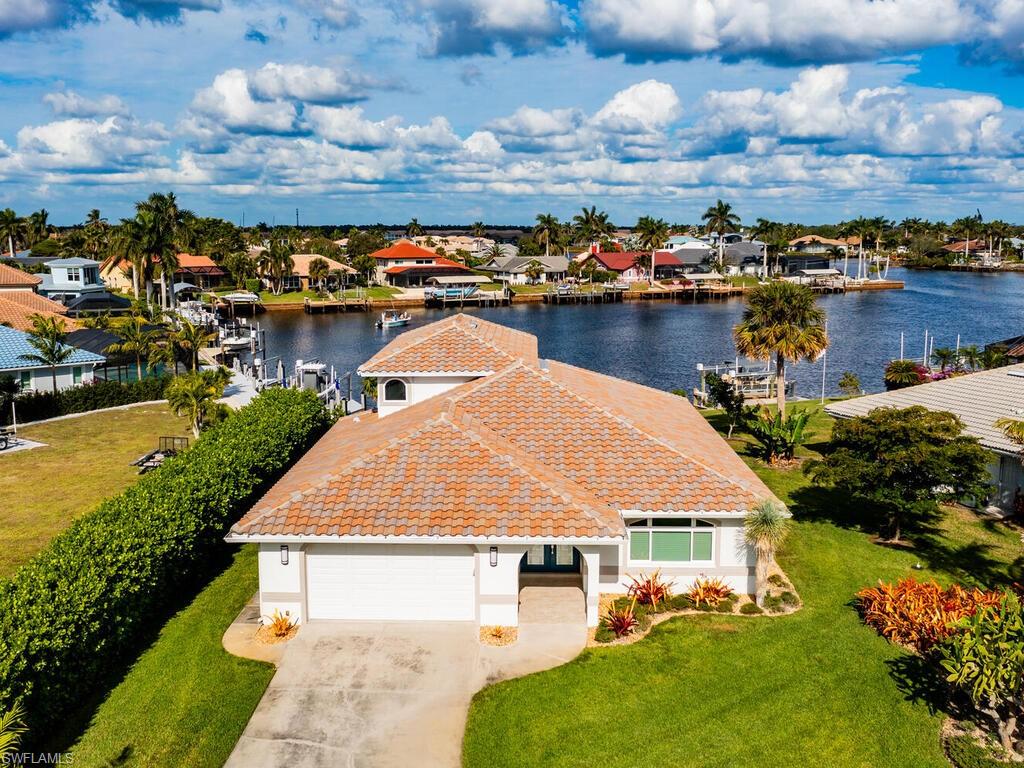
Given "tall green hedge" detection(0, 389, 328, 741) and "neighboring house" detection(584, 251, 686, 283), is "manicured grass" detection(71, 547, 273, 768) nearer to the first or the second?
"tall green hedge" detection(0, 389, 328, 741)

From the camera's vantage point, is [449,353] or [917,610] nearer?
[917,610]

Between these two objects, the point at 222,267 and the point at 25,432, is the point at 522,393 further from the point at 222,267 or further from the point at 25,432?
the point at 222,267

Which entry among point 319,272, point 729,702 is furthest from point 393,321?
point 729,702

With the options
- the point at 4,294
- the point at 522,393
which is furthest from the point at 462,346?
the point at 4,294

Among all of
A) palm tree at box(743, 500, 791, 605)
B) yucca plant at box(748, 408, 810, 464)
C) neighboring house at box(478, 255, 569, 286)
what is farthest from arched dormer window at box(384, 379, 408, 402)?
neighboring house at box(478, 255, 569, 286)

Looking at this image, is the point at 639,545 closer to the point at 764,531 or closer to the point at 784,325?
the point at 764,531

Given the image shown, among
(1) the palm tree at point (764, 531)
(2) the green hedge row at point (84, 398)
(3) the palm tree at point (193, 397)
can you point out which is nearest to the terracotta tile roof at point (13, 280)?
(2) the green hedge row at point (84, 398)
